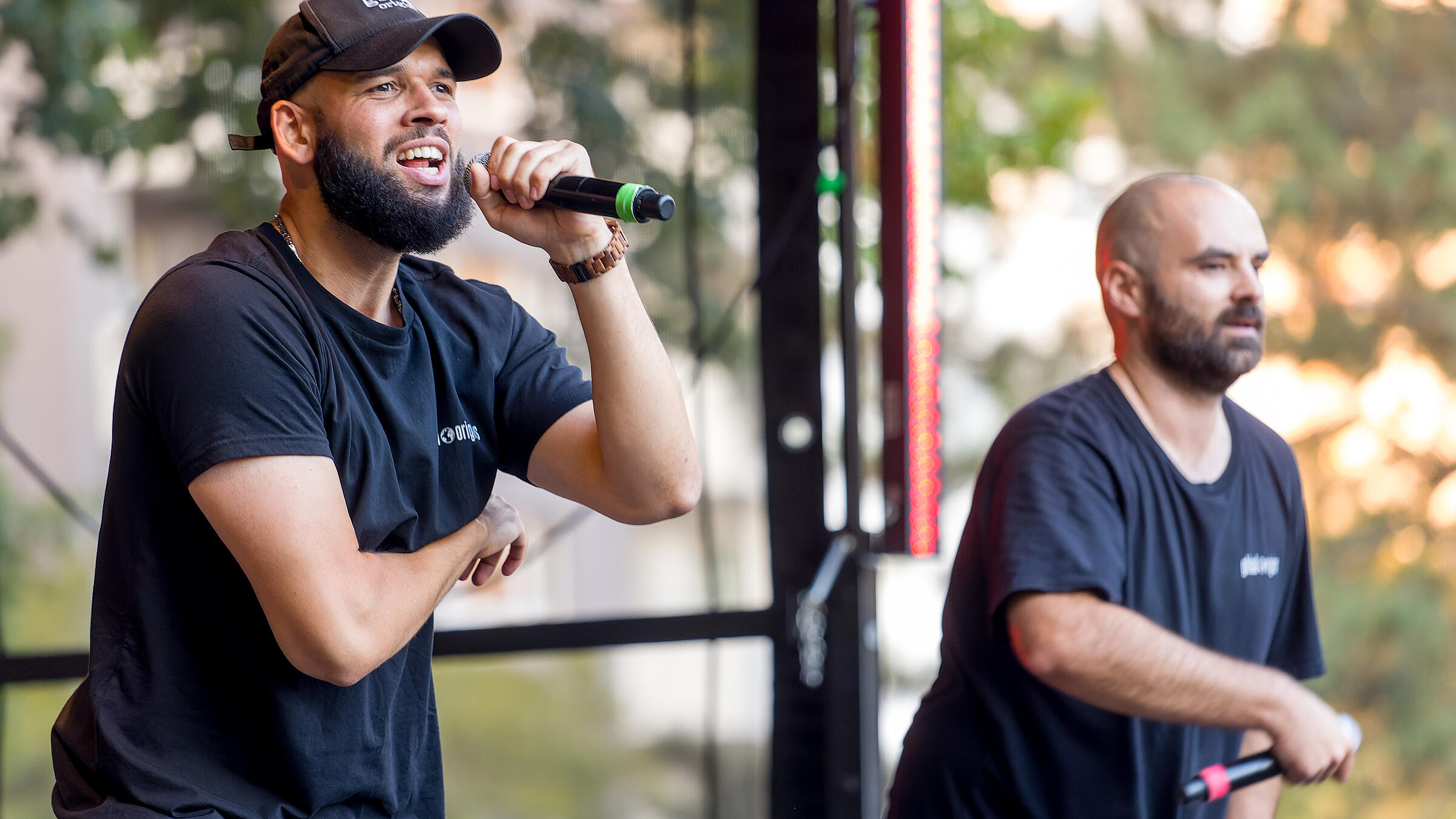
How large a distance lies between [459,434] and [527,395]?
13 centimetres

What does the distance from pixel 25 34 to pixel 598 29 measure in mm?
1141

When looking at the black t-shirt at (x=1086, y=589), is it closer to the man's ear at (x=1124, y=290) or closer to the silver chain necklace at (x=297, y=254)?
the man's ear at (x=1124, y=290)

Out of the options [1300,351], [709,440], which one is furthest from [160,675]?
[1300,351]

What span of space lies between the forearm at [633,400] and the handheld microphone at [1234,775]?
69 cm

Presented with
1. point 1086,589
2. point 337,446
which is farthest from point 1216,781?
point 337,446

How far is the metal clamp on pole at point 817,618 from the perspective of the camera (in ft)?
9.12

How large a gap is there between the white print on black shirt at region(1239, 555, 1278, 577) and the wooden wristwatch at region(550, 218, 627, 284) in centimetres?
102

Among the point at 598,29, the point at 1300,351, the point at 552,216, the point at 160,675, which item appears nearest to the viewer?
the point at 160,675

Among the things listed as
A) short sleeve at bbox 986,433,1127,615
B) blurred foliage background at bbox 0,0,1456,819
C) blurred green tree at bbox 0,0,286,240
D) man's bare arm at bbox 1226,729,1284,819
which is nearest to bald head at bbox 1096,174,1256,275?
short sleeve at bbox 986,433,1127,615

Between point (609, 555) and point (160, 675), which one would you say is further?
point (609, 555)

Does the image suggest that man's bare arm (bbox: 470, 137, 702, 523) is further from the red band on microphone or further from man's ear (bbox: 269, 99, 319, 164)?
the red band on microphone

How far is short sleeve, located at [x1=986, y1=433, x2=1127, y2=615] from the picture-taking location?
1.59 metres

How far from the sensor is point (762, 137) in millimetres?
2799

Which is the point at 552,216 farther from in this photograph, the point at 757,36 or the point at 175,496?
the point at 757,36
